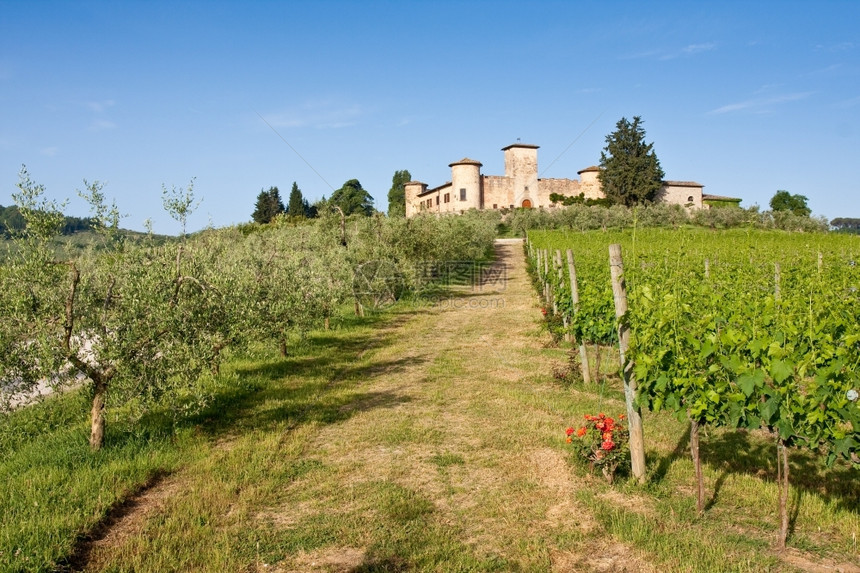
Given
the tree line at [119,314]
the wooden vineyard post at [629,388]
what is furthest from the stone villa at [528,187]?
the wooden vineyard post at [629,388]

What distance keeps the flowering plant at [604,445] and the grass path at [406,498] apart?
0.74 feet

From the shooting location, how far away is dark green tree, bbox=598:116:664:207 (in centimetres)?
6600

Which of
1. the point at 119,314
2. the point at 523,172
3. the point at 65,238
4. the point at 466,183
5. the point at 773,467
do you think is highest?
the point at 523,172

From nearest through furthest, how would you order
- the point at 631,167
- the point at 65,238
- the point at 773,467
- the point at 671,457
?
the point at 773,467 < the point at 671,457 < the point at 65,238 < the point at 631,167

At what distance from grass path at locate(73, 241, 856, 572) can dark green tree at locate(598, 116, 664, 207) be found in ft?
204

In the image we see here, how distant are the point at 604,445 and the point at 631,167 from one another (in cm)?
6626

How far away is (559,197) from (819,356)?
228 ft

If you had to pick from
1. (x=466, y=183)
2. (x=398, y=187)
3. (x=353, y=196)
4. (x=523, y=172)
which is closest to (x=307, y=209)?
(x=353, y=196)

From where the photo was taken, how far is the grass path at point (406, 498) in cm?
458

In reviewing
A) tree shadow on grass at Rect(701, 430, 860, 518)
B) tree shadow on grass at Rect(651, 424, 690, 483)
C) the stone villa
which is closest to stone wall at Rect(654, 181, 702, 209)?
the stone villa

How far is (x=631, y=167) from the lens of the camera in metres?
66.3

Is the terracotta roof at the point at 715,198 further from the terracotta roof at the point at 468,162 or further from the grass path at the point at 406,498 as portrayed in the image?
the grass path at the point at 406,498

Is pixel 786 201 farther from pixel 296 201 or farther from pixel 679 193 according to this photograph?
pixel 296 201

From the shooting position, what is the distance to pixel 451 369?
1106 centimetres
